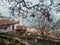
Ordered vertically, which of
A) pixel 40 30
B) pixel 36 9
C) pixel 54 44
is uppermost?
pixel 36 9

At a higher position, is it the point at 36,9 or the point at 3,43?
the point at 36,9

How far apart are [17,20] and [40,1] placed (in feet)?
1.00

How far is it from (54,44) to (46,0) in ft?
1.48

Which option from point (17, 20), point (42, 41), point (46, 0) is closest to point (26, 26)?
point (17, 20)

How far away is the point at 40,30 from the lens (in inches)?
70.6

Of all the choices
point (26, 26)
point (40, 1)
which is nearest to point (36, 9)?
point (40, 1)

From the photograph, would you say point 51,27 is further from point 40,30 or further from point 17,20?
point 17,20

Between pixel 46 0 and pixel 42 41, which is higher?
pixel 46 0

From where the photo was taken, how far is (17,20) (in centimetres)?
182

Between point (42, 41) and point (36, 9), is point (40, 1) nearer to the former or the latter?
point (36, 9)

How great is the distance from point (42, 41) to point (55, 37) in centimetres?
14

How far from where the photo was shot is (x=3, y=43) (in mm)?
1803

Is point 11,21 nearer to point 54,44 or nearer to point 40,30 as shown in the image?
point 40,30

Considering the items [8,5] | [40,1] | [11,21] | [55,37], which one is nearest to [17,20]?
[11,21]
